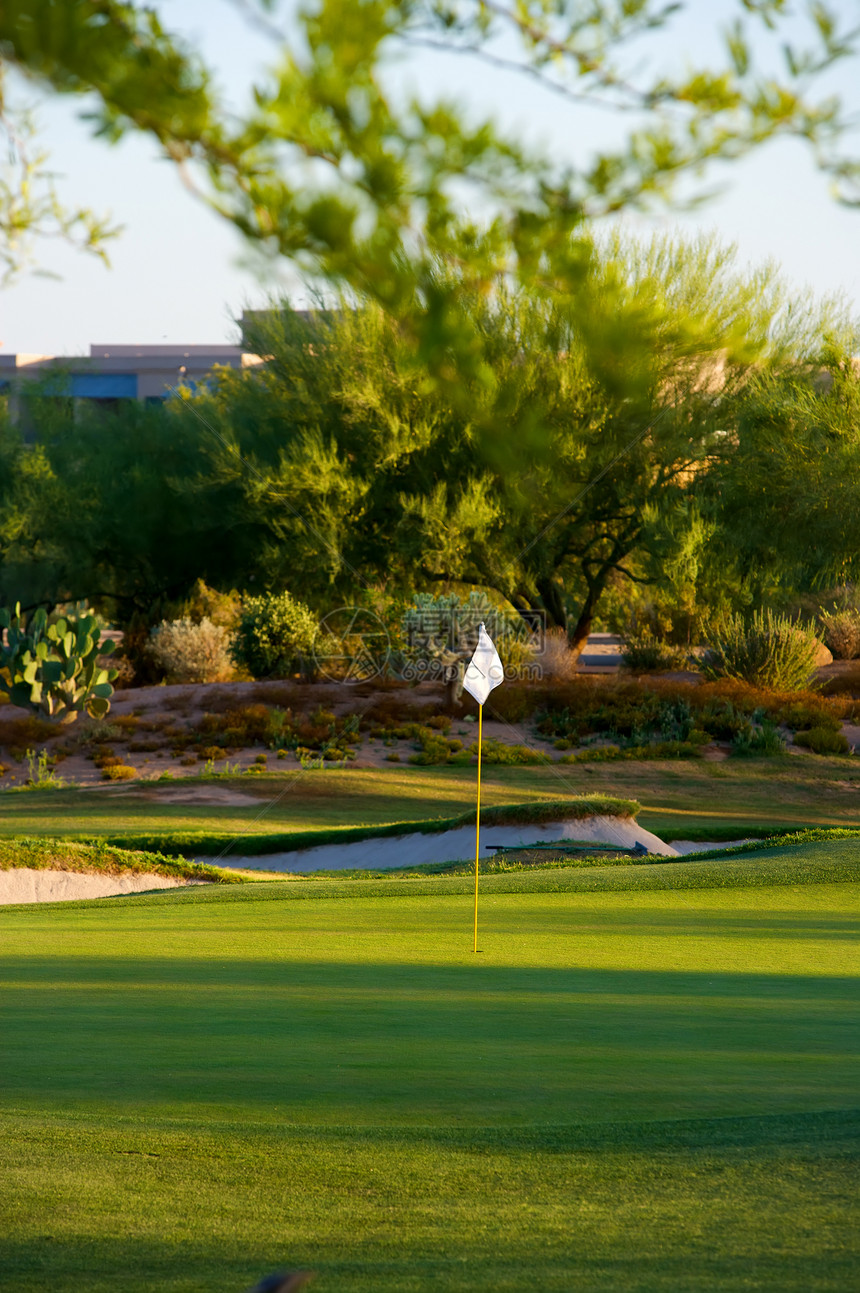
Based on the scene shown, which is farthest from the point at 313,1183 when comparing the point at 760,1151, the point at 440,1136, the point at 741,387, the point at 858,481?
the point at 741,387

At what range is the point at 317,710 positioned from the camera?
82.3ft

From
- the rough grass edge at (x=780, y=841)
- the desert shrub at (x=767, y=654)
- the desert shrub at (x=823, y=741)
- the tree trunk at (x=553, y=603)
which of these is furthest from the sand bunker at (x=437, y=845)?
the tree trunk at (x=553, y=603)

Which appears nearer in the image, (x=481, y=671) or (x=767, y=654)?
(x=481, y=671)

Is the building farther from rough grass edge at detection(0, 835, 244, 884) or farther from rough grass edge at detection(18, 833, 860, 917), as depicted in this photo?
rough grass edge at detection(18, 833, 860, 917)

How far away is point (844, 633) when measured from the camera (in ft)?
109

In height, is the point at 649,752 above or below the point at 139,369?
below

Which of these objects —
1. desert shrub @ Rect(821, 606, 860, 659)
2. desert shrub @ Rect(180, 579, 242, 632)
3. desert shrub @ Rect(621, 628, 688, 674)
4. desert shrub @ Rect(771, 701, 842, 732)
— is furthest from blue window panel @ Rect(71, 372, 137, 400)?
desert shrub @ Rect(771, 701, 842, 732)

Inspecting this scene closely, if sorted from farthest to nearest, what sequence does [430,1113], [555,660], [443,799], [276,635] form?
[555,660] < [276,635] < [443,799] < [430,1113]

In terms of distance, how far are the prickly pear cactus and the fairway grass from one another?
15.0 meters

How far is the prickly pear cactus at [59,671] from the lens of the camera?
2380 centimetres

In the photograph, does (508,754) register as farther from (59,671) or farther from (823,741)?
(59,671)

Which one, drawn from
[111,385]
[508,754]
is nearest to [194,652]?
[508,754]

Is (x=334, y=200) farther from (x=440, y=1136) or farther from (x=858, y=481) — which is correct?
(x=858, y=481)

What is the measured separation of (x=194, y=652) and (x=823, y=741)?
13.0m
